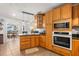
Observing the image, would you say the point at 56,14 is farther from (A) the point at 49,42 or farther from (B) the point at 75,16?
(A) the point at 49,42

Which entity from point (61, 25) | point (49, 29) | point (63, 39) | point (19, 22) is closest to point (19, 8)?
point (19, 22)

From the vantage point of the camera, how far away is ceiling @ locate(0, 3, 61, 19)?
200cm

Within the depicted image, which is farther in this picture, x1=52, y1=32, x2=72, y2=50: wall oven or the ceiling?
x1=52, y1=32, x2=72, y2=50: wall oven

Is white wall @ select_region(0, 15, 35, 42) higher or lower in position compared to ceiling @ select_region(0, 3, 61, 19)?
lower

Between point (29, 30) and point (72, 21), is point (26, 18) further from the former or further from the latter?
point (72, 21)

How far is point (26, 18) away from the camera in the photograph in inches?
90.2

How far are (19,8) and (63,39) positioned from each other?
1.28 metres

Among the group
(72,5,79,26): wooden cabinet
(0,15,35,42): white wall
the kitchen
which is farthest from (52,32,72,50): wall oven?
(0,15,35,42): white wall

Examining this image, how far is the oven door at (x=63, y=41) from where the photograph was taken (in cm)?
235

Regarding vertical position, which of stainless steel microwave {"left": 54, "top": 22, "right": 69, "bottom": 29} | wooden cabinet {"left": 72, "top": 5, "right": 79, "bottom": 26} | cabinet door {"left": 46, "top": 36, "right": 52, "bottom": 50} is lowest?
cabinet door {"left": 46, "top": 36, "right": 52, "bottom": 50}

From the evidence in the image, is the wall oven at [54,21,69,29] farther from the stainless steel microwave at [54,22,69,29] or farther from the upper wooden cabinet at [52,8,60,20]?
the upper wooden cabinet at [52,8,60,20]

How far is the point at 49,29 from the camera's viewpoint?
253 cm

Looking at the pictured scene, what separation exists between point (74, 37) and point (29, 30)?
1122 mm

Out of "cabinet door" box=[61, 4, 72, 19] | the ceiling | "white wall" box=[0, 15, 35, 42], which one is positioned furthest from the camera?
"cabinet door" box=[61, 4, 72, 19]
